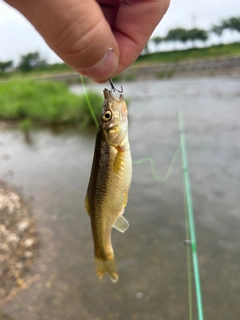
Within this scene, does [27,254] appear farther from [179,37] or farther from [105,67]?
[179,37]

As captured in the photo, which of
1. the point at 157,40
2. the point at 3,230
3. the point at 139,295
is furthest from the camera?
the point at 157,40

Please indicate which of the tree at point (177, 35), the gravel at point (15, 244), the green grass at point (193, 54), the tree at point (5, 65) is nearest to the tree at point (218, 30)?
the tree at point (177, 35)

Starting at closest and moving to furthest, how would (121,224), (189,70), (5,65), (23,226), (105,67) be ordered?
(105,67) < (121,224) < (23,226) < (189,70) < (5,65)

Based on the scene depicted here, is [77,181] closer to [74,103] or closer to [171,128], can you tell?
[171,128]

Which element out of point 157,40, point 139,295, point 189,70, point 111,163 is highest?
point 111,163

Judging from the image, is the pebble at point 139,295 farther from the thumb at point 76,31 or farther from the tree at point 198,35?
A: the tree at point 198,35

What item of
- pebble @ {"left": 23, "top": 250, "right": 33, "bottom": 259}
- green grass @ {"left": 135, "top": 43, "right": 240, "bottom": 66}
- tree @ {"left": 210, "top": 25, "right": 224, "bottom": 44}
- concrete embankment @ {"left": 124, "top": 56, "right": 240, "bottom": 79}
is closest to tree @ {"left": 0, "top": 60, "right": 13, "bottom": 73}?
green grass @ {"left": 135, "top": 43, "right": 240, "bottom": 66}

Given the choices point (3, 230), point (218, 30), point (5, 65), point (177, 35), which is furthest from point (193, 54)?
point (3, 230)

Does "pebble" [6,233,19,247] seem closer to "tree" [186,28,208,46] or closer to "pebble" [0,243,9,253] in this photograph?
"pebble" [0,243,9,253]
